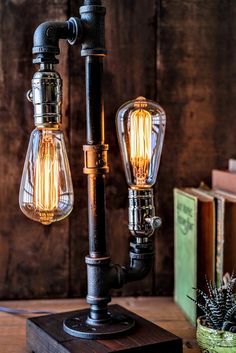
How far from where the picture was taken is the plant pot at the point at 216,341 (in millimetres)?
970

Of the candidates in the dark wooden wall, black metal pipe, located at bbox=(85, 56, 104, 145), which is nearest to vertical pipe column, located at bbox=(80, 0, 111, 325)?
black metal pipe, located at bbox=(85, 56, 104, 145)

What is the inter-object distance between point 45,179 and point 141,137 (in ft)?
0.66

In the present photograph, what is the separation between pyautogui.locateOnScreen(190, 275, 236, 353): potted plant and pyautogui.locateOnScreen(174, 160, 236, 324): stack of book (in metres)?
0.15

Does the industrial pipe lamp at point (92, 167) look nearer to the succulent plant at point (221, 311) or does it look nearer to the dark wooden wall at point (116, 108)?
the succulent plant at point (221, 311)

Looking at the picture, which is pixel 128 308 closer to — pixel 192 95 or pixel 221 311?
pixel 221 311

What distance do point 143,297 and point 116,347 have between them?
1.53 feet

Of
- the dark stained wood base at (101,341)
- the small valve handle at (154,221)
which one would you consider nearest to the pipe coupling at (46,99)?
the small valve handle at (154,221)

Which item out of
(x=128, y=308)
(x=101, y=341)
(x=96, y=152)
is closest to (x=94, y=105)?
(x=96, y=152)

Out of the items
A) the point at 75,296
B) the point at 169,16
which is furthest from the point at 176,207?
the point at 169,16

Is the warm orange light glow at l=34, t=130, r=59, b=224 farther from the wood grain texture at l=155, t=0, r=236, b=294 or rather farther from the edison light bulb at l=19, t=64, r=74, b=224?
the wood grain texture at l=155, t=0, r=236, b=294

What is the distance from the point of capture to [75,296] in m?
1.41

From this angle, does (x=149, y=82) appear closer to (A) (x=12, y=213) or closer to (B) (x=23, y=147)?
(B) (x=23, y=147)

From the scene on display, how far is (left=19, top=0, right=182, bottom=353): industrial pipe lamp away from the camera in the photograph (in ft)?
3.31

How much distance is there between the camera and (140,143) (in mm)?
1104
